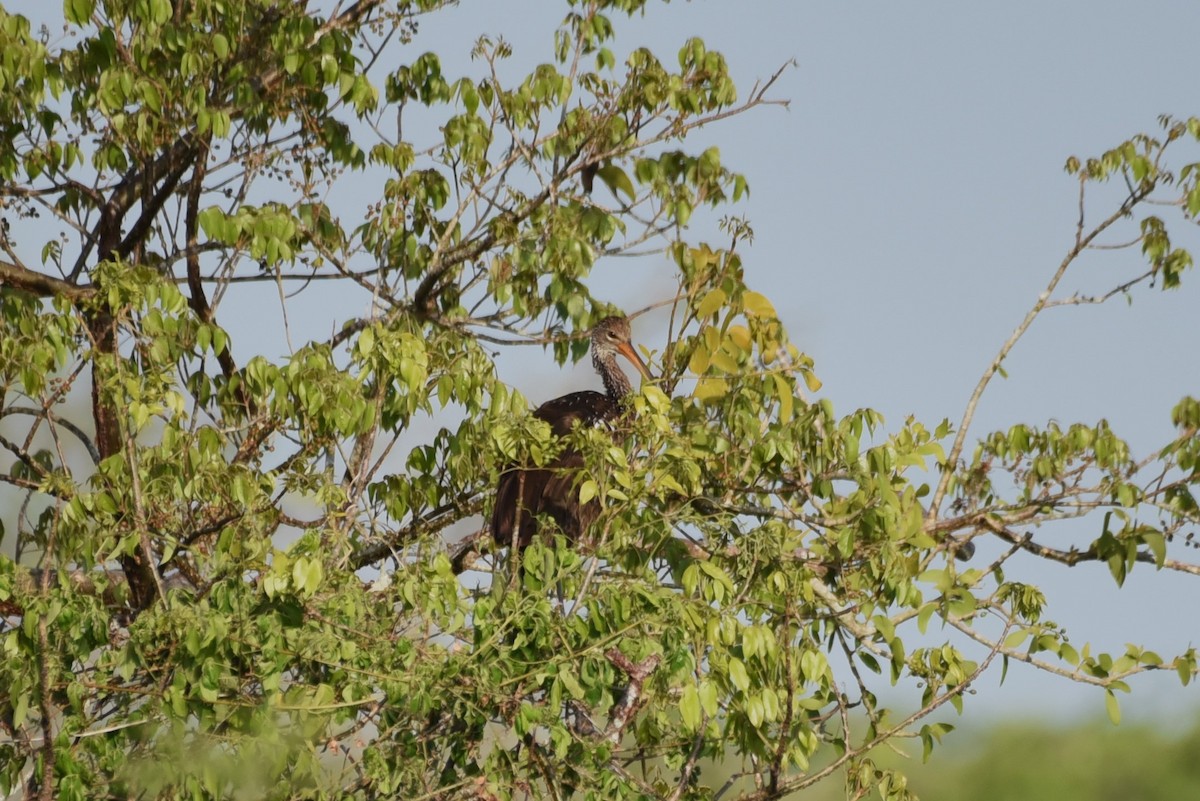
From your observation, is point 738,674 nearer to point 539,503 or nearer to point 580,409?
point 539,503

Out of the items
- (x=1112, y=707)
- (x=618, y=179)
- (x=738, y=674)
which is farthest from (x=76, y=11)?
(x=1112, y=707)

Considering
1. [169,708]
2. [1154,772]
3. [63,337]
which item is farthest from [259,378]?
[1154,772]

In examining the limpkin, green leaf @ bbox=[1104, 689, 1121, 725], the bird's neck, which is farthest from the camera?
the bird's neck

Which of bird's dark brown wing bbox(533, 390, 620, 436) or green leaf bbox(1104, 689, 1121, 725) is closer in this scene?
green leaf bbox(1104, 689, 1121, 725)

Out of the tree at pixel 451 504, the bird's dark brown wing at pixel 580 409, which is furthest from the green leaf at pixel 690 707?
the bird's dark brown wing at pixel 580 409

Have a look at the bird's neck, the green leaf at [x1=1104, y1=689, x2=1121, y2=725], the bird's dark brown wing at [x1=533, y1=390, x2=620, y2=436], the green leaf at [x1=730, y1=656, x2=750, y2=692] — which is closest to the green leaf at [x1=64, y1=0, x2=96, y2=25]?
the bird's dark brown wing at [x1=533, y1=390, x2=620, y2=436]

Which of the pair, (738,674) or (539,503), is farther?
(539,503)

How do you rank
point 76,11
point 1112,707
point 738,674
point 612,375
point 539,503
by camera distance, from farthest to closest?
point 612,375 < point 76,11 < point 539,503 < point 1112,707 < point 738,674

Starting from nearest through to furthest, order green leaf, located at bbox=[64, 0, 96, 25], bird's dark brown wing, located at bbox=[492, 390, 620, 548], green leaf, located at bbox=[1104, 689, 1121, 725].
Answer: green leaf, located at bbox=[1104, 689, 1121, 725]
bird's dark brown wing, located at bbox=[492, 390, 620, 548]
green leaf, located at bbox=[64, 0, 96, 25]

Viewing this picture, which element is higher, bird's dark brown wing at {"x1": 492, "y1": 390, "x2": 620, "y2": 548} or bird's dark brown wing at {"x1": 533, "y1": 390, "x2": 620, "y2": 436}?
bird's dark brown wing at {"x1": 533, "y1": 390, "x2": 620, "y2": 436}

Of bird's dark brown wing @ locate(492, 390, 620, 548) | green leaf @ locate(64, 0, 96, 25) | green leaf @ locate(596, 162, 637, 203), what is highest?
green leaf @ locate(64, 0, 96, 25)

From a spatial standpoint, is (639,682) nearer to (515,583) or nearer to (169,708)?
(515,583)

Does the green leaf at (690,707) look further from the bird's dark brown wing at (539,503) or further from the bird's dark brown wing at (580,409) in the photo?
the bird's dark brown wing at (580,409)

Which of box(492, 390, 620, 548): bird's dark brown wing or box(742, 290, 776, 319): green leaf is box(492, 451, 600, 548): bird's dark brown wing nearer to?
box(492, 390, 620, 548): bird's dark brown wing
